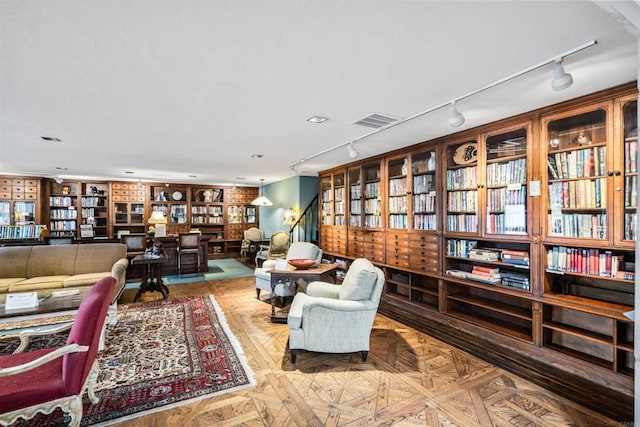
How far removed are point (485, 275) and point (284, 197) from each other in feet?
18.6

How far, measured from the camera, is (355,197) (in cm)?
547

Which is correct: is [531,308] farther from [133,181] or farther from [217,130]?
[133,181]

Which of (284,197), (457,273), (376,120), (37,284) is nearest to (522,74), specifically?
(376,120)

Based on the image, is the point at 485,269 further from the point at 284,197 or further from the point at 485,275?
the point at 284,197

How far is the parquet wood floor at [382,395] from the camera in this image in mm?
2084

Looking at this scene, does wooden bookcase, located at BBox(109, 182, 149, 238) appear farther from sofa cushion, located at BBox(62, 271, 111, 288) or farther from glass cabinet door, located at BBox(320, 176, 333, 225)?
glass cabinet door, located at BBox(320, 176, 333, 225)

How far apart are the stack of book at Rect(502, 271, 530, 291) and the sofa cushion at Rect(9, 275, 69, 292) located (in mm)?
5345

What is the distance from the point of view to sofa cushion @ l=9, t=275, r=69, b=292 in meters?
3.89

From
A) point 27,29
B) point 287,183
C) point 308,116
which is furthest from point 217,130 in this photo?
point 287,183

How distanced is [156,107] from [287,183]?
17.5 ft

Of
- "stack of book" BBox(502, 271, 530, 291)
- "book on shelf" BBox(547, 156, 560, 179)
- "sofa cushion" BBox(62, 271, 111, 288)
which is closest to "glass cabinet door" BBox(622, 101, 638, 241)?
"book on shelf" BBox(547, 156, 560, 179)

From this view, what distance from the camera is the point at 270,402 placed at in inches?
89.7

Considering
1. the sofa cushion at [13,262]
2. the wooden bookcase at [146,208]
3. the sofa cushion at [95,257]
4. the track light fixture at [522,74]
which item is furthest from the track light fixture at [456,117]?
the wooden bookcase at [146,208]

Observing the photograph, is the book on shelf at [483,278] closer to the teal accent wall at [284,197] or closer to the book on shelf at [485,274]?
the book on shelf at [485,274]
